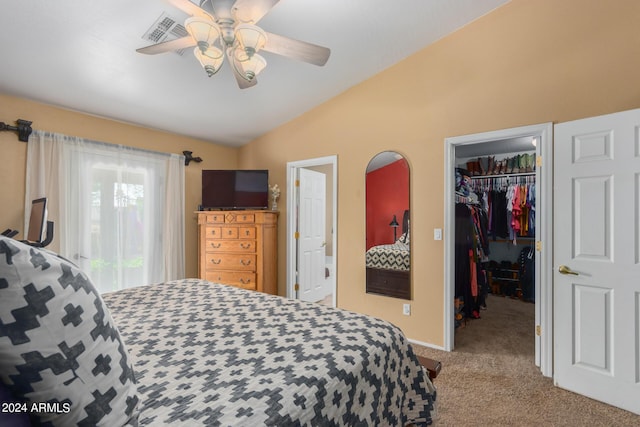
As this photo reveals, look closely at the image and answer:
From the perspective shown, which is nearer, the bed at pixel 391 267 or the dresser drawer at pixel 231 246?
the bed at pixel 391 267

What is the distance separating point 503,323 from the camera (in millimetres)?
3533

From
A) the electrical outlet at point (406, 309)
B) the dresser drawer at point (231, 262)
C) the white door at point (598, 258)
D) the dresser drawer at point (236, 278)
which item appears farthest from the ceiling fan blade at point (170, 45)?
the electrical outlet at point (406, 309)

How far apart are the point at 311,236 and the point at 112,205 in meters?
2.47

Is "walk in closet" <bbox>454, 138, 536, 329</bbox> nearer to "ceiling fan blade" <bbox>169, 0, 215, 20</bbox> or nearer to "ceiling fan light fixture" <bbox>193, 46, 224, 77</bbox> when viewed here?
"ceiling fan light fixture" <bbox>193, 46, 224, 77</bbox>

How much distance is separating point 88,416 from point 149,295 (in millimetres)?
1442

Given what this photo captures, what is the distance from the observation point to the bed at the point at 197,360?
1.96 feet

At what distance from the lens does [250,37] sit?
5.29 ft

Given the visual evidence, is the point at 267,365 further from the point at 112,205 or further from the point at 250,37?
the point at 112,205

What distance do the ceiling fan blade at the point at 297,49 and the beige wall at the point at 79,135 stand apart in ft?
8.28

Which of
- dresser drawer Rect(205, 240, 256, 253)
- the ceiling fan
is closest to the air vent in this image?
the ceiling fan

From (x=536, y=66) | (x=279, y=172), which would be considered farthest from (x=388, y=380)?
(x=279, y=172)

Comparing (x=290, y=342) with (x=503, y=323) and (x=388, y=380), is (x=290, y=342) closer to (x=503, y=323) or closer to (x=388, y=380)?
(x=388, y=380)

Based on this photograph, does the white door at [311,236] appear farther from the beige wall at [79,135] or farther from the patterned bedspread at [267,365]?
the patterned bedspread at [267,365]

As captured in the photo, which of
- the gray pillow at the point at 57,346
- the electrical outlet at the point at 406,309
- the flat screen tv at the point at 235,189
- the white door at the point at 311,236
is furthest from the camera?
the white door at the point at 311,236
